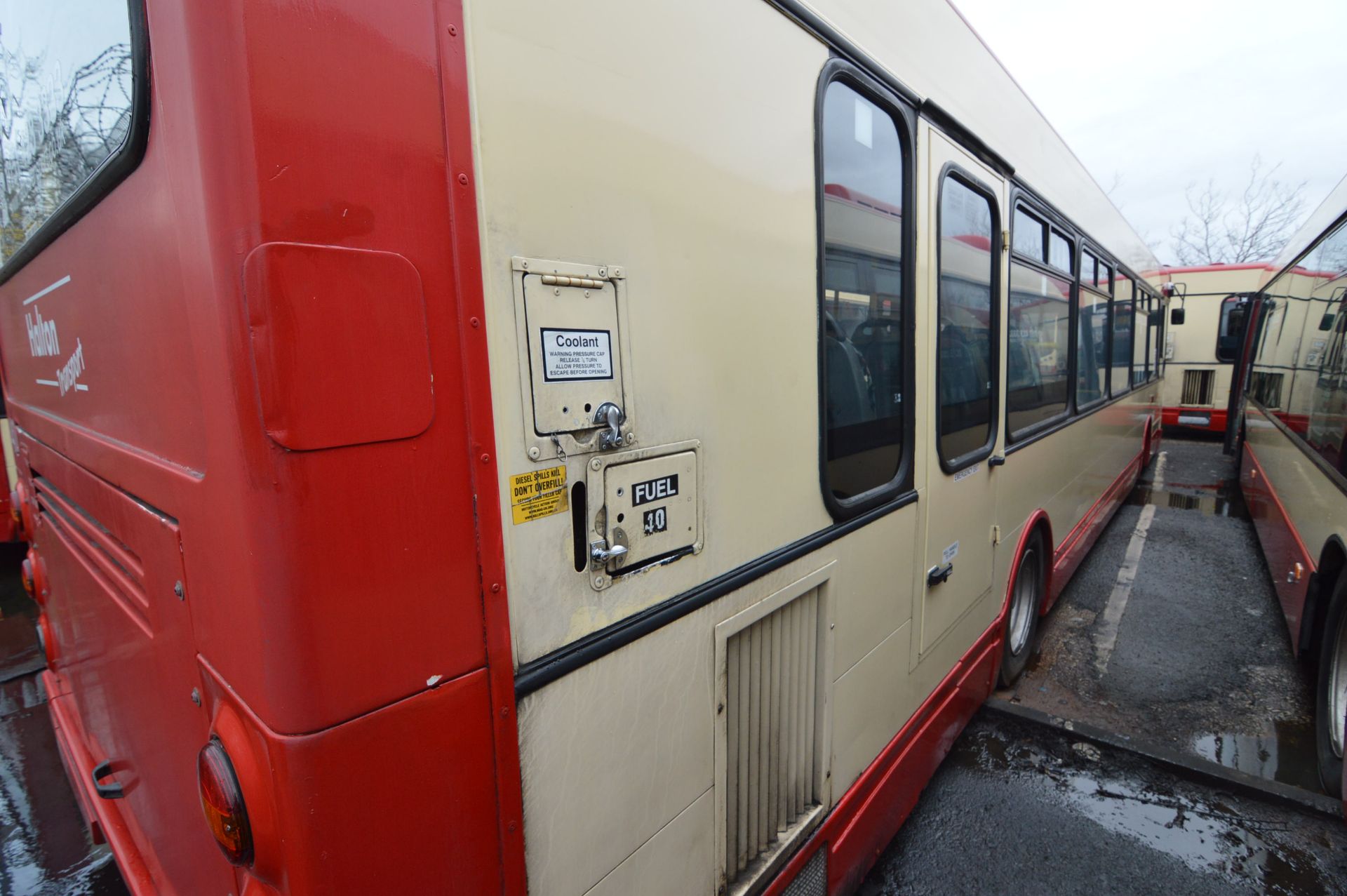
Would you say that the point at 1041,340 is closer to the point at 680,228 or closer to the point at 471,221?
the point at 680,228

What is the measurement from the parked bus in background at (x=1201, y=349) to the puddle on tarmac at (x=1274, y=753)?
1125cm

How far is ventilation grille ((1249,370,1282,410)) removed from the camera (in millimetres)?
5312

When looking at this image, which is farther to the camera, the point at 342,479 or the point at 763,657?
the point at 763,657

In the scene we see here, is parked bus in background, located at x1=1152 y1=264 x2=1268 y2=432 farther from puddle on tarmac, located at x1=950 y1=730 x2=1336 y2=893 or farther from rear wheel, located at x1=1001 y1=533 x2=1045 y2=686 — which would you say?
puddle on tarmac, located at x1=950 y1=730 x2=1336 y2=893

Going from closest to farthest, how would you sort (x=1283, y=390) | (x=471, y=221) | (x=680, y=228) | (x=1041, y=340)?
(x=471, y=221)
(x=680, y=228)
(x=1041, y=340)
(x=1283, y=390)

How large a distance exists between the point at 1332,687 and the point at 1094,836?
1633mm

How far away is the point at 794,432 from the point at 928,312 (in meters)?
0.98

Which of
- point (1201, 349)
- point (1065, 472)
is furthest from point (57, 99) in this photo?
point (1201, 349)

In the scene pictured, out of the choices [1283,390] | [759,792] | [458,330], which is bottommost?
[759,792]

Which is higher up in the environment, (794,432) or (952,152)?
(952,152)

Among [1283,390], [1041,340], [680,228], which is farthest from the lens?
[1283,390]

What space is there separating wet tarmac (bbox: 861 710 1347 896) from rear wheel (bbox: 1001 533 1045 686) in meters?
0.59

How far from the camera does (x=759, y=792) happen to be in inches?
69.4

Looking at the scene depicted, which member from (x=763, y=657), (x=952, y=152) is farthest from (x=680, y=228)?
(x=952, y=152)
